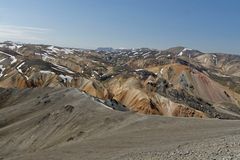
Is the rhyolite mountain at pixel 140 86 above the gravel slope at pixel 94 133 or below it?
below

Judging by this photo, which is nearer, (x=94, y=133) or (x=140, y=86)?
(x=94, y=133)

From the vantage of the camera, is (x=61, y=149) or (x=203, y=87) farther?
(x=203, y=87)

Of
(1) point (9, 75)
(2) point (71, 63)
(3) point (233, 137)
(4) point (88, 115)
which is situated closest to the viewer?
(3) point (233, 137)

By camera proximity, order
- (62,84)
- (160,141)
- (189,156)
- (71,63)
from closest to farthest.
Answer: (189,156) < (160,141) < (62,84) < (71,63)

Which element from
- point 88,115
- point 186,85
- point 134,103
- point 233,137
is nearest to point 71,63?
point 186,85

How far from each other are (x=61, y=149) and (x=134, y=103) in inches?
2176

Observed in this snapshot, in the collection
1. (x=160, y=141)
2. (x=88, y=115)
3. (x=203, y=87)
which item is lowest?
(x=203, y=87)

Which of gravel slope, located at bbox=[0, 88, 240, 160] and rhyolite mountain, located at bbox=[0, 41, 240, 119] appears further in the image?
rhyolite mountain, located at bbox=[0, 41, 240, 119]

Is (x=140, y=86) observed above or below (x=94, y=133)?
below

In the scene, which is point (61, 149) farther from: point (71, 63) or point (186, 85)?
point (71, 63)

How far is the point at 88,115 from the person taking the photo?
2226 inches

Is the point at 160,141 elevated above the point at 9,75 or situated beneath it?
elevated above

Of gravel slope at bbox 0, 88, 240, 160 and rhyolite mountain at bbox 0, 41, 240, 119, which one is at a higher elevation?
gravel slope at bbox 0, 88, 240, 160

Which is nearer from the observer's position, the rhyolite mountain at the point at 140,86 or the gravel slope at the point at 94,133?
the gravel slope at the point at 94,133
